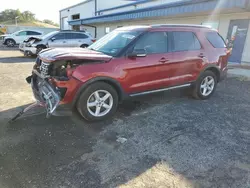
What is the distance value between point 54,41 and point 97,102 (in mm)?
10251

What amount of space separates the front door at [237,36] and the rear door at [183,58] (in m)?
7.22

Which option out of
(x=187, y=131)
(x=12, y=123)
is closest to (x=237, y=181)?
(x=187, y=131)

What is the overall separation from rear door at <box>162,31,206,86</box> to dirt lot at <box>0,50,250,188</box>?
722 mm

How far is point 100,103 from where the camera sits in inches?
146

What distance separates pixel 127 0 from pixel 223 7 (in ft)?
66.7

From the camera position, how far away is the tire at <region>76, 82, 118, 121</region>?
3.48 metres

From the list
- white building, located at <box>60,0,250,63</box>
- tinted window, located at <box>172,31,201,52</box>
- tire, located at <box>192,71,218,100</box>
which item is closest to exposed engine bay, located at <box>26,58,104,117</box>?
tinted window, located at <box>172,31,201,52</box>

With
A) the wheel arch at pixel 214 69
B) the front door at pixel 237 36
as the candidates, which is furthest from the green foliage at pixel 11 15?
the wheel arch at pixel 214 69

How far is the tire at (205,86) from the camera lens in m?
4.95

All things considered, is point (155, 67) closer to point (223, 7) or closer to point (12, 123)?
point (12, 123)

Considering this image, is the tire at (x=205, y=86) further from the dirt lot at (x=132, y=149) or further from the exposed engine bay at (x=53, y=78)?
the exposed engine bay at (x=53, y=78)

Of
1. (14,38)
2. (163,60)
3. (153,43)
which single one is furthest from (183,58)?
(14,38)

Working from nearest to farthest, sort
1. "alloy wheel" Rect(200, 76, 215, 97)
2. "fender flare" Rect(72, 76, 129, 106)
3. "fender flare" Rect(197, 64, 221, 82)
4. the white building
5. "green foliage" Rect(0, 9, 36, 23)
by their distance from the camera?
1. "fender flare" Rect(72, 76, 129, 106)
2. "fender flare" Rect(197, 64, 221, 82)
3. "alloy wheel" Rect(200, 76, 215, 97)
4. the white building
5. "green foliage" Rect(0, 9, 36, 23)

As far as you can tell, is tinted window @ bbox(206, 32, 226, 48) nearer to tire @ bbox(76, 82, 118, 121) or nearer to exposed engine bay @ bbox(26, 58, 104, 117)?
tire @ bbox(76, 82, 118, 121)
